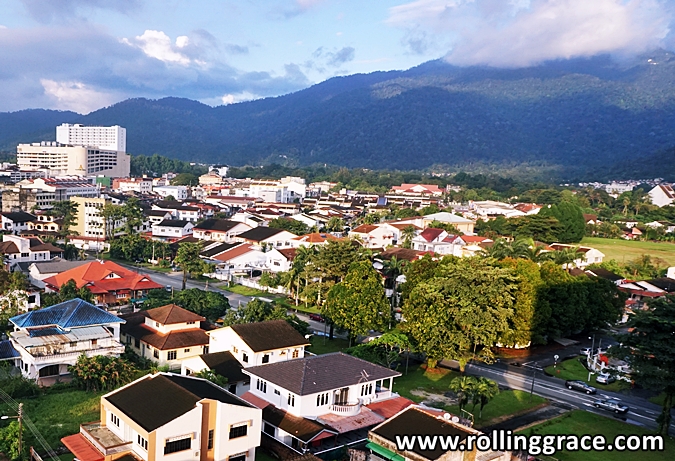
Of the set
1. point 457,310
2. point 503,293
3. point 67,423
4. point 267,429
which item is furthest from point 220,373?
point 503,293

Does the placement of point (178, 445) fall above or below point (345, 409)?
above

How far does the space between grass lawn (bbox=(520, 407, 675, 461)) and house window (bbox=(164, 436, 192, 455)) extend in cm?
1265

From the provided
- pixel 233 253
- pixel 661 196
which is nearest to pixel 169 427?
pixel 233 253

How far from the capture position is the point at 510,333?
31359 mm

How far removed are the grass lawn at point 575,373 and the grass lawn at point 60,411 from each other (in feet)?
75.4

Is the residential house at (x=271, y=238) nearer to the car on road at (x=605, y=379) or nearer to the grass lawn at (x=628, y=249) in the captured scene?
the grass lawn at (x=628, y=249)

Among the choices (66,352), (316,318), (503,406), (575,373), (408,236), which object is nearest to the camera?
(503,406)

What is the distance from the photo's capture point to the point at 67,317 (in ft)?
92.0

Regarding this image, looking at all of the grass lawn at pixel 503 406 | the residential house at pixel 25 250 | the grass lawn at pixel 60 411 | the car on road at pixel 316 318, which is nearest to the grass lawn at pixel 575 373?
the grass lawn at pixel 503 406

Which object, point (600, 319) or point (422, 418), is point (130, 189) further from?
point (422, 418)

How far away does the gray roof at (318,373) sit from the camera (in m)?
22.5

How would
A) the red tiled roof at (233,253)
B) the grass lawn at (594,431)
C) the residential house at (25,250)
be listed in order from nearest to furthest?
the grass lawn at (594,431) → the residential house at (25,250) → the red tiled roof at (233,253)

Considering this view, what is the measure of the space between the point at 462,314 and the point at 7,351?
2165 cm

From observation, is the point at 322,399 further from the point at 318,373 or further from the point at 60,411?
the point at 60,411
